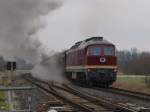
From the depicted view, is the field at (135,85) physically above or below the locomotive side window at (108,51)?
below

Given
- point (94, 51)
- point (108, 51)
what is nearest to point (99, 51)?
point (94, 51)

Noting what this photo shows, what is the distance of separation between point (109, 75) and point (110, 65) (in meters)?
0.93

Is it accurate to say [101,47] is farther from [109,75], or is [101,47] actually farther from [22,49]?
[22,49]

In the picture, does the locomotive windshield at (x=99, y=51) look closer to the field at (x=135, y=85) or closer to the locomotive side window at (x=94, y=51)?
the locomotive side window at (x=94, y=51)

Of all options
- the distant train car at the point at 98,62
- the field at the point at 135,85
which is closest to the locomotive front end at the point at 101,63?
the distant train car at the point at 98,62

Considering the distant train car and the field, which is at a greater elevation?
the distant train car

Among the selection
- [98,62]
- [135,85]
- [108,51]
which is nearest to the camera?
[98,62]

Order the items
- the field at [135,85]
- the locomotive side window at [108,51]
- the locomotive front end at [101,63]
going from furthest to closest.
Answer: the locomotive side window at [108,51], the locomotive front end at [101,63], the field at [135,85]

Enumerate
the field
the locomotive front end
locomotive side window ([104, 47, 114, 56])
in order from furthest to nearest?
locomotive side window ([104, 47, 114, 56]) → the locomotive front end → the field

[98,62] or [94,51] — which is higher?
[94,51]

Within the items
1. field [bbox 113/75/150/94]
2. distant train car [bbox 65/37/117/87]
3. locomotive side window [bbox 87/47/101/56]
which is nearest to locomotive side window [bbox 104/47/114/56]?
distant train car [bbox 65/37/117/87]

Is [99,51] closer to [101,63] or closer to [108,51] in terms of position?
[108,51]

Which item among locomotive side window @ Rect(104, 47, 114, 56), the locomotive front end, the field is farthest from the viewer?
locomotive side window @ Rect(104, 47, 114, 56)

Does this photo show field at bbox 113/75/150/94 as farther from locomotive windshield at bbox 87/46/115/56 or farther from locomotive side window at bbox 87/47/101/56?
locomotive side window at bbox 87/47/101/56
